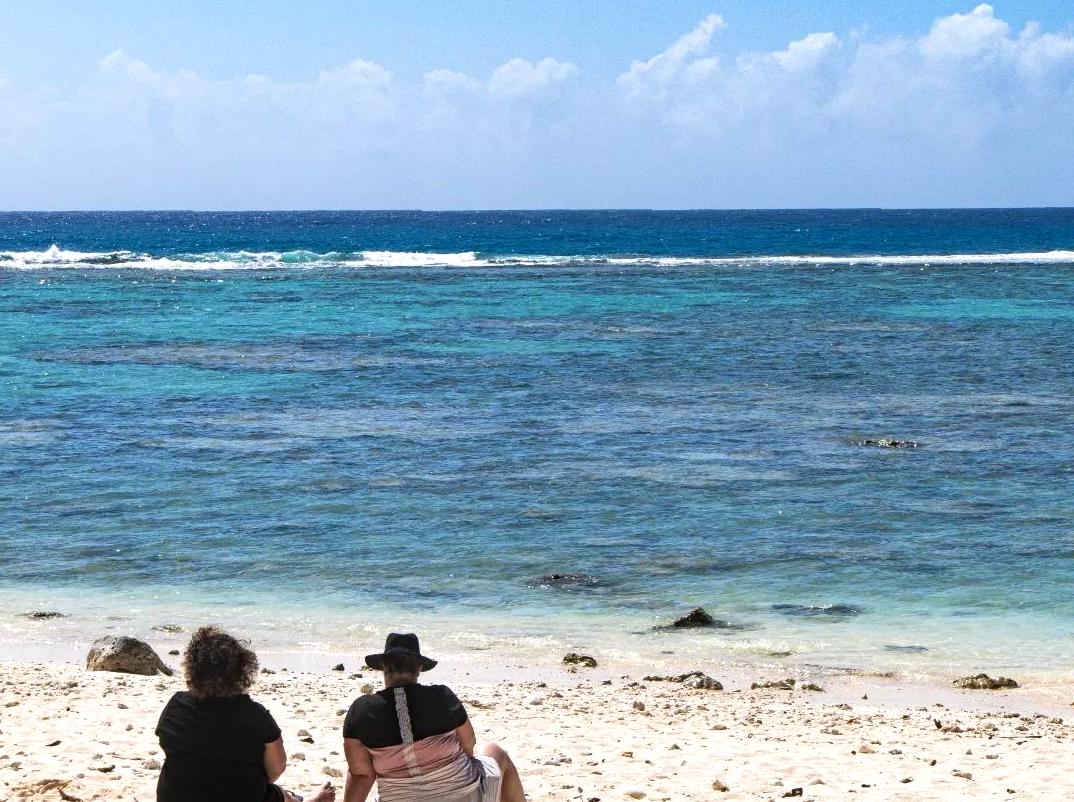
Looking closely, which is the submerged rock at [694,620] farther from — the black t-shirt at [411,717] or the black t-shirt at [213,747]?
the black t-shirt at [213,747]

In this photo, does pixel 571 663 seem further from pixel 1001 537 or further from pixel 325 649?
pixel 1001 537

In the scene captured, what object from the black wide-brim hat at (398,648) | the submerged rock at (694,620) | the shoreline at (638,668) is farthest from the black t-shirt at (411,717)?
the submerged rock at (694,620)

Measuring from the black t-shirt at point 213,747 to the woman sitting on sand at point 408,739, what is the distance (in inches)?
17.0

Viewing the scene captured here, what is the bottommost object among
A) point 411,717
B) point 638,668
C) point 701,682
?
point 638,668

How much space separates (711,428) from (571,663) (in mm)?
10663

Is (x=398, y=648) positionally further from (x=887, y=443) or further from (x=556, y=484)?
(x=887, y=443)

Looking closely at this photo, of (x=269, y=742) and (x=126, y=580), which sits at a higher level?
(x=269, y=742)

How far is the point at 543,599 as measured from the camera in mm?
12594

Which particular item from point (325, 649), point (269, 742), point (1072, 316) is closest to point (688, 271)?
point (1072, 316)

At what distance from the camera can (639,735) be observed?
8.53 m

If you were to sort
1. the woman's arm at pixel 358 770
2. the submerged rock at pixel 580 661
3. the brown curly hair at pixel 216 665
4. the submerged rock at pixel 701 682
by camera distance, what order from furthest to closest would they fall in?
the submerged rock at pixel 580 661 → the submerged rock at pixel 701 682 → the woman's arm at pixel 358 770 → the brown curly hair at pixel 216 665

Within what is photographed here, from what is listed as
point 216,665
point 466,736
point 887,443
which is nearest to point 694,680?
point 466,736

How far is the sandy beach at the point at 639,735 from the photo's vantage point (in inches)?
291

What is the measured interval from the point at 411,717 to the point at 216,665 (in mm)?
856
